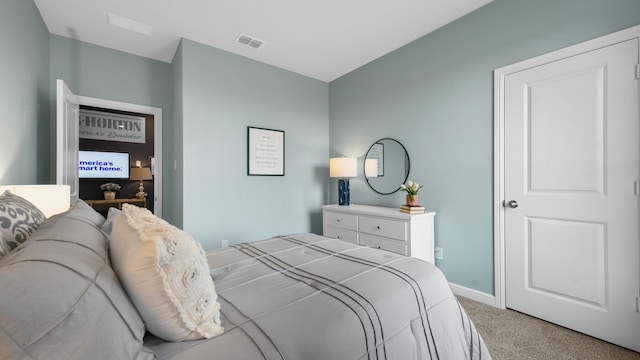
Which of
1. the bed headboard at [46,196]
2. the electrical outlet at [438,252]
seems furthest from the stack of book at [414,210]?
the bed headboard at [46,196]

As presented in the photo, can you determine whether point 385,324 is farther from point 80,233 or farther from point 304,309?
point 80,233

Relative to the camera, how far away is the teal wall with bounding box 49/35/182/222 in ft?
9.28

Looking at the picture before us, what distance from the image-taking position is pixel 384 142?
3279mm

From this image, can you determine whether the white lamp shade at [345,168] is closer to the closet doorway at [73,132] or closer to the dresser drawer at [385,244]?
the dresser drawer at [385,244]

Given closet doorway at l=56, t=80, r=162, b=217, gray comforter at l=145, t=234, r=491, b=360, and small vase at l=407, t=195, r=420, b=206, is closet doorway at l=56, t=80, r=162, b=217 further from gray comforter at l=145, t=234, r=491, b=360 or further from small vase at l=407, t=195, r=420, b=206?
small vase at l=407, t=195, r=420, b=206

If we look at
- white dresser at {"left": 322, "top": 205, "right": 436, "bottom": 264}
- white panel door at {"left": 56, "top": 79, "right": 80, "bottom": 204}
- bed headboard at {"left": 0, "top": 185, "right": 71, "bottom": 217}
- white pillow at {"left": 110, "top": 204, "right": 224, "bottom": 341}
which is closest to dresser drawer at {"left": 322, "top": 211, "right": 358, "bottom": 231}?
white dresser at {"left": 322, "top": 205, "right": 436, "bottom": 264}

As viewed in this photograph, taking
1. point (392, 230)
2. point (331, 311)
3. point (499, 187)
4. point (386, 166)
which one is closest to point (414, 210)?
point (392, 230)

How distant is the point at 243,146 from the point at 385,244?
6.65 ft

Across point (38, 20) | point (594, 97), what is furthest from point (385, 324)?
point (38, 20)

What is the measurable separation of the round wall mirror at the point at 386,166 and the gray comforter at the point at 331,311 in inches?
68.1

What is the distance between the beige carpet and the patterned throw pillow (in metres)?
2.35

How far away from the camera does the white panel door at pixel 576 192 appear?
5.65ft

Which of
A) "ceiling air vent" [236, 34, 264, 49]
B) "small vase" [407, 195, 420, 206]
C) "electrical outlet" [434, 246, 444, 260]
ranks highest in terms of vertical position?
"ceiling air vent" [236, 34, 264, 49]

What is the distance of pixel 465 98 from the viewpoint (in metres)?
2.51
